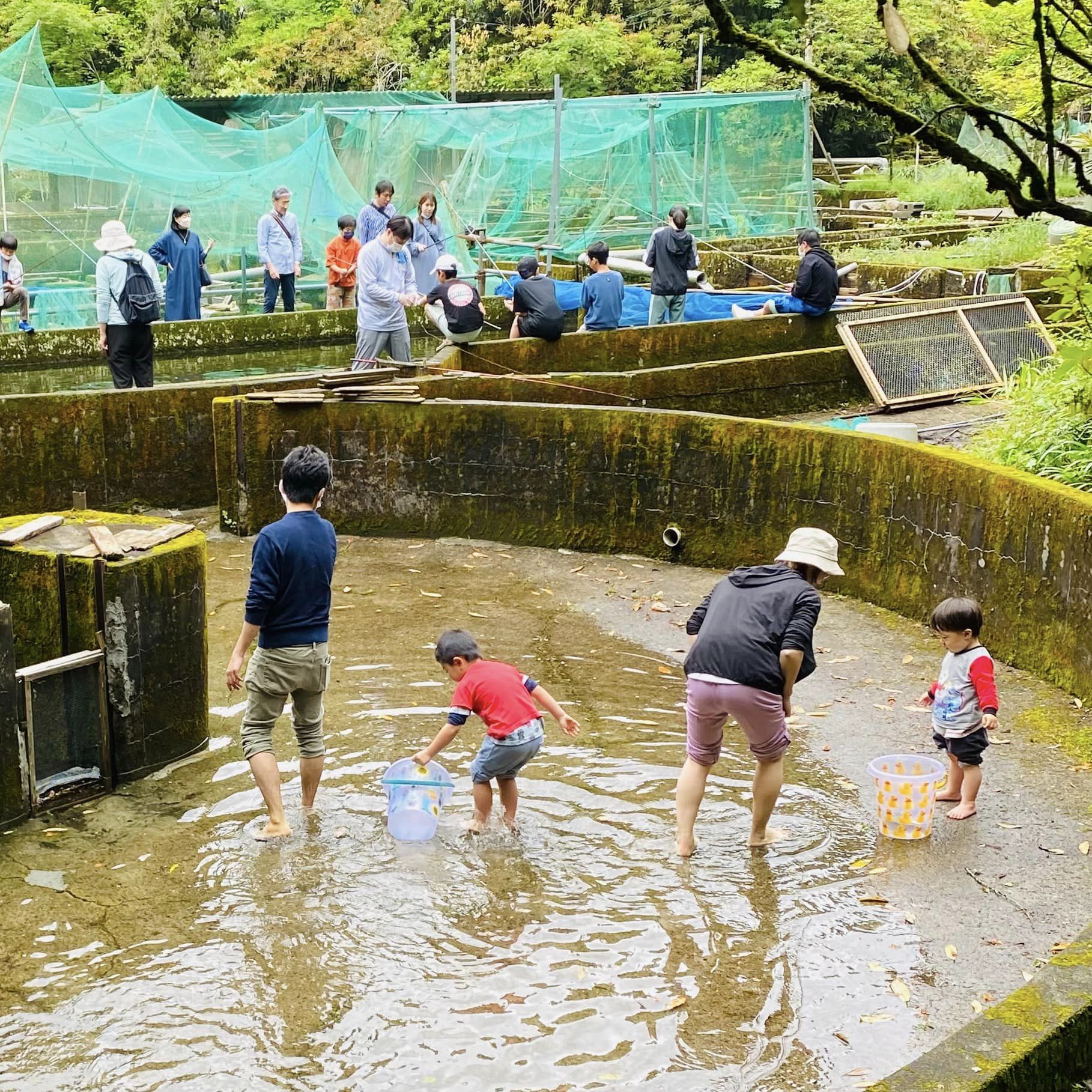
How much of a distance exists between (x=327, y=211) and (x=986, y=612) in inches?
602

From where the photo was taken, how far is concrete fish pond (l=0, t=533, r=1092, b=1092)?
187 inches

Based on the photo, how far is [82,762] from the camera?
271 inches

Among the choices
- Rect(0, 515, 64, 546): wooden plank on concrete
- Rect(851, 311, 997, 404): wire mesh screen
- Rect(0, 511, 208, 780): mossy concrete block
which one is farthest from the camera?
Rect(851, 311, 997, 404): wire mesh screen

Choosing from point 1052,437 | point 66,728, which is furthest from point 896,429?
point 66,728

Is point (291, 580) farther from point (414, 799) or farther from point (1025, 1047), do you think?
point (1025, 1047)

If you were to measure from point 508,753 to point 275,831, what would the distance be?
114cm

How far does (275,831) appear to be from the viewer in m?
6.37

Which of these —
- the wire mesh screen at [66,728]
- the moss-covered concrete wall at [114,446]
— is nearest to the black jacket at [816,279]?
the moss-covered concrete wall at [114,446]

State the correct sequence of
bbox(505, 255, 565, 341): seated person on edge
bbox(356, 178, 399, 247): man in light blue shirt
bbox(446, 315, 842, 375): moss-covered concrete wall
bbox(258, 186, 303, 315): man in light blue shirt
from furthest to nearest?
bbox(258, 186, 303, 315): man in light blue shirt < bbox(356, 178, 399, 247): man in light blue shirt < bbox(505, 255, 565, 341): seated person on edge < bbox(446, 315, 842, 375): moss-covered concrete wall

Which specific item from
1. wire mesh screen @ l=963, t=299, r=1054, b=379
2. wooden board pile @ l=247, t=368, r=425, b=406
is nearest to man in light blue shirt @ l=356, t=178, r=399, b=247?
wooden board pile @ l=247, t=368, r=425, b=406

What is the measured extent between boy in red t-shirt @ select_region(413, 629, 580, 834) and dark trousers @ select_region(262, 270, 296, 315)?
1411 cm

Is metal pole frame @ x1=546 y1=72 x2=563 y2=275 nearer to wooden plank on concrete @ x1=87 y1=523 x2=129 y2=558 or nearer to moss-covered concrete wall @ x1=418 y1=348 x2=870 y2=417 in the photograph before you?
moss-covered concrete wall @ x1=418 y1=348 x2=870 y2=417

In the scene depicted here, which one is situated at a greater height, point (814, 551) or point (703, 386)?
point (814, 551)

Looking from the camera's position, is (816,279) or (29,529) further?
(816,279)
